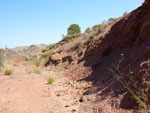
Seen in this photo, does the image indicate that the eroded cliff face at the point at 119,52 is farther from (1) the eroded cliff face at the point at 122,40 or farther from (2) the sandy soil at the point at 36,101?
(2) the sandy soil at the point at 36,101

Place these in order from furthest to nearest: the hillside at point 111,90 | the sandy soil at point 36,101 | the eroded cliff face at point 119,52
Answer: the eroded cliff face at point 119,52, the sandy soil at point 36,101, the hillside at point 111,90

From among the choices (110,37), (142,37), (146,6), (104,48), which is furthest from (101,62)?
(146,6)

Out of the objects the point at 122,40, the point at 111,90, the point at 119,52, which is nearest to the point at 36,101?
the point at 111,90

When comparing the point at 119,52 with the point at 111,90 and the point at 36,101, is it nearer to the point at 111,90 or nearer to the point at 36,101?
the point at 111,90

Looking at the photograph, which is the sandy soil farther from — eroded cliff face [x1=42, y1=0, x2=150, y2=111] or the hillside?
eroded cliff face [x1=42, y1=0, x2=150, y2=111]

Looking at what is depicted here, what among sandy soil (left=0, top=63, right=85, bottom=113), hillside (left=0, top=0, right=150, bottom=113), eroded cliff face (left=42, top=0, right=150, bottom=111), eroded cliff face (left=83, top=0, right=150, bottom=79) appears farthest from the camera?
eroded cliff face (left=83, top=0, right=150, bottom=79)

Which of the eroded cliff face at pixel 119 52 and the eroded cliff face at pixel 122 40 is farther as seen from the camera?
the eroded cliff face at pixel 122 40

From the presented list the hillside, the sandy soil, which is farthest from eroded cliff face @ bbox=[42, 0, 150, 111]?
the sandy soil

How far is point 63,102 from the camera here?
4461 mm

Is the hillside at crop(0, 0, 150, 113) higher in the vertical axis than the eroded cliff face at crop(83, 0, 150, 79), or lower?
lower

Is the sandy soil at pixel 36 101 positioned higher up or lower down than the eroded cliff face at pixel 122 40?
lower down

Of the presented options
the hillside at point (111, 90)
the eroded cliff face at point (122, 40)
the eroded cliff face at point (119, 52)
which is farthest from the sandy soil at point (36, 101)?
the eroded cliff face at point (122, 40)

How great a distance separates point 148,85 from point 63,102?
7.63 feet

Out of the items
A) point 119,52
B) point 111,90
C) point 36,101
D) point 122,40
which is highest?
point 122,40
